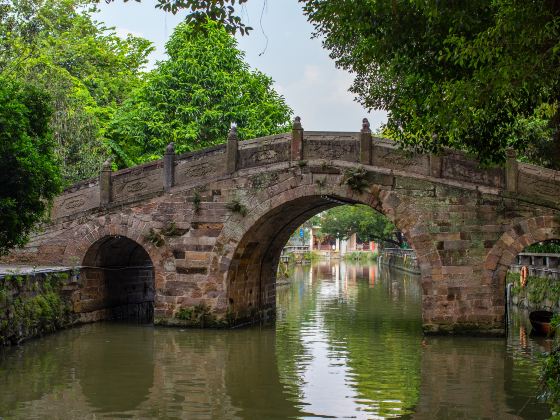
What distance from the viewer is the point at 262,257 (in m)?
21.4

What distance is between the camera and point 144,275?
2441 cm

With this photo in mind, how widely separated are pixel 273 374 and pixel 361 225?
43.1 meters

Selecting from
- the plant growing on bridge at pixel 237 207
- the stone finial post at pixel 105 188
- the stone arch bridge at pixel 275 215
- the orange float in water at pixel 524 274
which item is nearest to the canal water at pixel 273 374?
the stone arch bridge at pixel 275 215

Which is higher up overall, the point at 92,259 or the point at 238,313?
the point at 92,259

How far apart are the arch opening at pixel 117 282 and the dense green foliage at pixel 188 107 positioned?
5.33m

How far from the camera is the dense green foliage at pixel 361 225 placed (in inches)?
2179

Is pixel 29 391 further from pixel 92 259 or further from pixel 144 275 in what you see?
pixel 144 275

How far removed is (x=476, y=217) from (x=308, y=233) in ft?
272

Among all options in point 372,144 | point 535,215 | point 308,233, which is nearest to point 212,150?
point 372,144

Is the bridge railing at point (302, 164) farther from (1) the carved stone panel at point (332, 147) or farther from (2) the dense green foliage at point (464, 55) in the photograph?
(2) the dense green foliage at point (464, 55)

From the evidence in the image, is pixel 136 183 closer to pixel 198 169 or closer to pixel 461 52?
pixel 198 169

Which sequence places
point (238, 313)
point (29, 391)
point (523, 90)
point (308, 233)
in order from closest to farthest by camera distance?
point (523, 90)
point (29, 391)
point (238, 313)
point (308, 233)

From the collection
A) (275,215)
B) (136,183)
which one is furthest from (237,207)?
(136,183)

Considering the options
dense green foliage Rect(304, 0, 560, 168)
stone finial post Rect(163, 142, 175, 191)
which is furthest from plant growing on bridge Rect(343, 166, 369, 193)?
dense green foliage Rect(304, 0, 560, 168)
